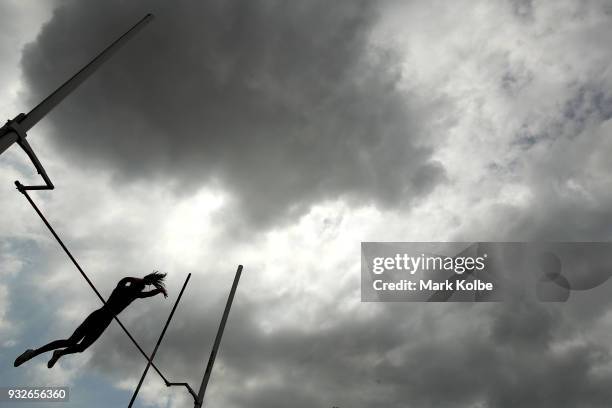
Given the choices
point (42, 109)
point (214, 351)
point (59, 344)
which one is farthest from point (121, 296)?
point (42, 109)

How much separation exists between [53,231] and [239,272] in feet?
23.9

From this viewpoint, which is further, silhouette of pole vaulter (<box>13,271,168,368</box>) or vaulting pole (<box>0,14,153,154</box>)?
silhouette of pole vaulter (<box>13,271,168,368</box>)

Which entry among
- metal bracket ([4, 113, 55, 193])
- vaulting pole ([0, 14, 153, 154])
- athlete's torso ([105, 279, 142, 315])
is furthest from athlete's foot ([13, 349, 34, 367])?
vaulting pole ([0, 14, 153, 154])

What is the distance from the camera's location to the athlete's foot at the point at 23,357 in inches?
321

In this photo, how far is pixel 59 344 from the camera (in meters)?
8.98

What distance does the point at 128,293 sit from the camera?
945 centimetres

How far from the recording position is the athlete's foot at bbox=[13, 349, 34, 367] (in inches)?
321

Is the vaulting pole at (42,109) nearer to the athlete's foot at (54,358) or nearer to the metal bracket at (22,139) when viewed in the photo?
the metal bracket at (22,139)

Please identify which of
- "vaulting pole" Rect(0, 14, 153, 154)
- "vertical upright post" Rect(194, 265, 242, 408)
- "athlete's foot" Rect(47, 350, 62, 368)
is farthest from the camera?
"vertical upright post" Rect(194, 265, 242, 408)

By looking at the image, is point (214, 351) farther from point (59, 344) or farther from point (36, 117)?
point (36, 117)

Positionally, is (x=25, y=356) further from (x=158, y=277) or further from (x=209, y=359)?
(x=209, y=359)

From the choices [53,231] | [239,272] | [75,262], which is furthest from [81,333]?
[239,272]

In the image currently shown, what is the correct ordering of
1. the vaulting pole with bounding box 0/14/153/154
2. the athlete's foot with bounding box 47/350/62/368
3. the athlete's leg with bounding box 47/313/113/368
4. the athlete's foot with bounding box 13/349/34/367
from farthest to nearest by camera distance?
the athlete's leg with bounding box 47/313/113/368, the athlete's foot with bounding box 47/350/62/368, the athlete's foot with bounding box 13/349/34/367, the vaulting pole with bounding box 0/14/153/154

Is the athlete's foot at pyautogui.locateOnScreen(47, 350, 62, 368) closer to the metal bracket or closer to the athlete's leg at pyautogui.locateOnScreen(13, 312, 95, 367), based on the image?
the athlete's leg at pyautogui.locateOnScreen(13, 312, 95, 367)
